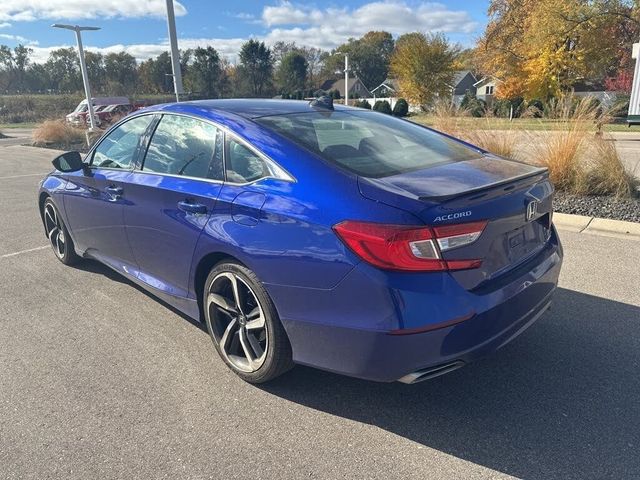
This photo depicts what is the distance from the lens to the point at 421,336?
2197 mm

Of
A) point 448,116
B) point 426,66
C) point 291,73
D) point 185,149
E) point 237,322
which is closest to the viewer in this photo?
point 237,322

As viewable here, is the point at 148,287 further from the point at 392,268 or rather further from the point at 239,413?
the point at 392,268

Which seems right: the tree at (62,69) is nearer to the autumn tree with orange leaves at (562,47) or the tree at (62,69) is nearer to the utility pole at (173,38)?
the autumn tree with orange leaves at (562,47)

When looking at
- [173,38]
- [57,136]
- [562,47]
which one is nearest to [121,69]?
[57,136]

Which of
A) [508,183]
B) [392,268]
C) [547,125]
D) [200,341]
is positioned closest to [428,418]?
[392,268]

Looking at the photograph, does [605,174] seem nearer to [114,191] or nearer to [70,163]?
[114,191]

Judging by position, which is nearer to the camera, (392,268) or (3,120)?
(392,268)

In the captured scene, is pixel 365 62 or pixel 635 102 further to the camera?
pixel 365 62

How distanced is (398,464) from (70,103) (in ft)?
242

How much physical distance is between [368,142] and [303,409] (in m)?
1.70

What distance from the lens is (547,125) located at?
286 inches

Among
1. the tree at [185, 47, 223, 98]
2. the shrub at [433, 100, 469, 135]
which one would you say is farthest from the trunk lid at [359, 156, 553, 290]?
the tree at [185, 47, 223, 98]

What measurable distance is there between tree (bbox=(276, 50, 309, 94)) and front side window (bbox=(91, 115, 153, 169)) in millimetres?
83732

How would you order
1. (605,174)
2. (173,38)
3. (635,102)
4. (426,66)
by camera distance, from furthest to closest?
(426,66)
(635,102)
(173,38)
(605,174)
